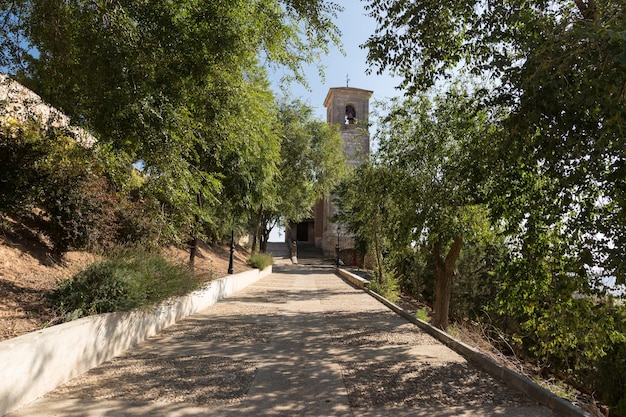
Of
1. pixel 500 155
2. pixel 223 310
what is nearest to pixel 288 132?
pixel 223 310

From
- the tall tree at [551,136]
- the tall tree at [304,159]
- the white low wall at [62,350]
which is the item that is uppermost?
the tall tree at [304,159]

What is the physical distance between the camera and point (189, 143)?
23.2ft

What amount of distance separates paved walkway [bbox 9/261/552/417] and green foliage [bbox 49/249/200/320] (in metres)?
0.77

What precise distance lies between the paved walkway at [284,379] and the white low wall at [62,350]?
15 centimetres

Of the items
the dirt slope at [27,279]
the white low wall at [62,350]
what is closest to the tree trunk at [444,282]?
the dirt slope at [27,279]

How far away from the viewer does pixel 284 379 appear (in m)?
5.72

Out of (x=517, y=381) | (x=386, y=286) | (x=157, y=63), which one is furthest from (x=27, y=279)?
(x=386, y=286)

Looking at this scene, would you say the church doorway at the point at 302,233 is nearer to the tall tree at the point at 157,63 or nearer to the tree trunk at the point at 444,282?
the tree trunk at the point at 444,282

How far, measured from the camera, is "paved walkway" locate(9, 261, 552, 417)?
4.57 meters

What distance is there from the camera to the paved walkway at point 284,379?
4.57 meters

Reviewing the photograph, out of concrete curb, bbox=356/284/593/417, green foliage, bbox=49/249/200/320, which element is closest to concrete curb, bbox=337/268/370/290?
concrete curb, bbox=356/284/593/417

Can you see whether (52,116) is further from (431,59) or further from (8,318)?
(431,59)

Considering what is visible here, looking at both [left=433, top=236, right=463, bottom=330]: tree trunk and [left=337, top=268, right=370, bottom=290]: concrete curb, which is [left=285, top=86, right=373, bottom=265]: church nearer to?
[left=337, top=268, right=370, bottom=290]: concrete curb

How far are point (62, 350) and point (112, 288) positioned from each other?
1679 millimetres
